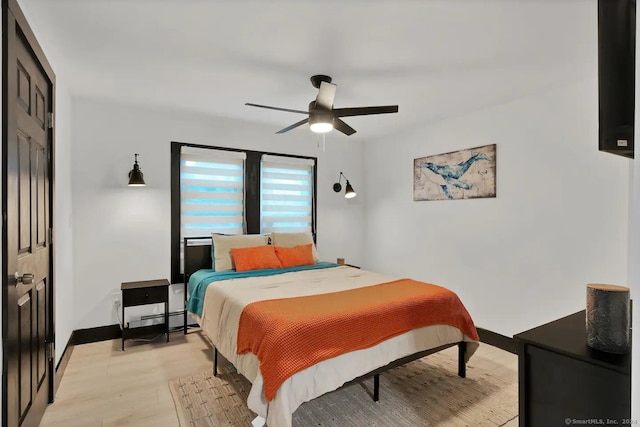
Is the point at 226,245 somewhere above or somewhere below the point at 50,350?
above

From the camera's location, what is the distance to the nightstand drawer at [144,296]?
10.8 ft

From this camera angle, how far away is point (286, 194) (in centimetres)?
469

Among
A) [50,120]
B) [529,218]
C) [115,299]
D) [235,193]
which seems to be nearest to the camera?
[50,120]

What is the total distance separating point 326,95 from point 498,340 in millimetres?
3039

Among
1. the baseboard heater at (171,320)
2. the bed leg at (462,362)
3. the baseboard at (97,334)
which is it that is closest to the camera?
the bed leg at (462,362)

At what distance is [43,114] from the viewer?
2221 mm

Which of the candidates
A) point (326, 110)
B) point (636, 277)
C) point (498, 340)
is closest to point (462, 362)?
point (498, 340)

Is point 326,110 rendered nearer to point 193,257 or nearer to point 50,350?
point 193,257

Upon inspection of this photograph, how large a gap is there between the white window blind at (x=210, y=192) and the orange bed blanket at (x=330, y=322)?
2.08 m

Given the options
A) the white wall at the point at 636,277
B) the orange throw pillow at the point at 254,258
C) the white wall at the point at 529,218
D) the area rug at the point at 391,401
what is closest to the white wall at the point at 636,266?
the white wall at the point at 636,277

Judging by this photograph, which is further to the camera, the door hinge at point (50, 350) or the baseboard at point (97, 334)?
the baseboard at point (97, 334)

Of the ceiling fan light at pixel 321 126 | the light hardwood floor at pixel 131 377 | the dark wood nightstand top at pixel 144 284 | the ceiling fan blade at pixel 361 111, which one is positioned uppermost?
the ceiling fan blade at pixel 361 111

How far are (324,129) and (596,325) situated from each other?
2.19 meters

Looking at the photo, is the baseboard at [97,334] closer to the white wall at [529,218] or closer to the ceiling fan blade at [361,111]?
the ceiling fan blade at [361,111]
